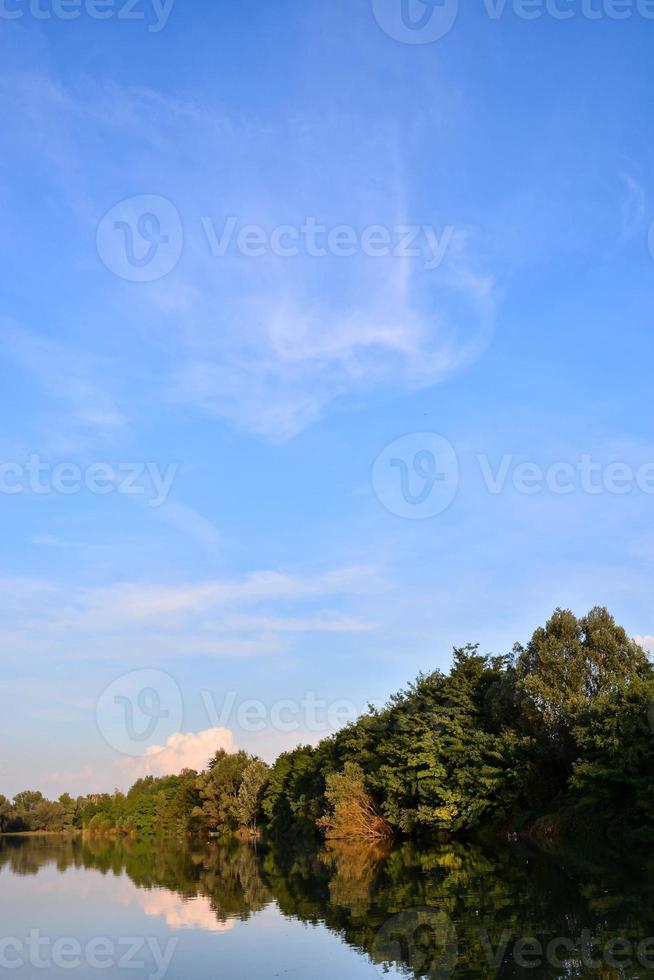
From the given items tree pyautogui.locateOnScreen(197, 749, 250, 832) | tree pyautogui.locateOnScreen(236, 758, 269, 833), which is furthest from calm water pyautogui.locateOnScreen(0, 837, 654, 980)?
tree pyautogui.locateOnScreen(197, 749, 250, 832)

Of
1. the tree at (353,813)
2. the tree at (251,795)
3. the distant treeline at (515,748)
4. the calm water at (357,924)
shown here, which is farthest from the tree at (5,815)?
the calm water at (357,924)

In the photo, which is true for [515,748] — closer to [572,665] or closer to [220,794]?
[572,665]

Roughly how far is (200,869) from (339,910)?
25.3 metres

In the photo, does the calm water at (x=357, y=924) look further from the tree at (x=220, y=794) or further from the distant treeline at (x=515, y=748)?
the tree at (x=220, y=794)

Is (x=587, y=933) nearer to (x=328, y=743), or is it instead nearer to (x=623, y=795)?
(x=623, y=795)

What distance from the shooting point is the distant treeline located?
126ft

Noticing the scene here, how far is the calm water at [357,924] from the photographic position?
50.6ft

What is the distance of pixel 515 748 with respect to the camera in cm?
4834

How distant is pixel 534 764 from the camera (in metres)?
48.3

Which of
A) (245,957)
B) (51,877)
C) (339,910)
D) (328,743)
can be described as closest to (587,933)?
(245,957)

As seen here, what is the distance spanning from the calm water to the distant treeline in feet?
20.6

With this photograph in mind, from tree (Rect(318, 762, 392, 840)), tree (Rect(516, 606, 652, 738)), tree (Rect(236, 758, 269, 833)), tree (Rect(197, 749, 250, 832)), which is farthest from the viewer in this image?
tree (Rect(197, 749, 250, 832))

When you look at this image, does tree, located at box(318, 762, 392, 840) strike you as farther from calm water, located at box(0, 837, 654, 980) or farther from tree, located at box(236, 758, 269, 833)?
tree, located at box(236, 758, 269, 833)

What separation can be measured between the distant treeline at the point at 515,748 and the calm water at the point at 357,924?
6.26 m
